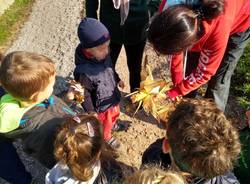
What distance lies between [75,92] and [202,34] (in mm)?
1185

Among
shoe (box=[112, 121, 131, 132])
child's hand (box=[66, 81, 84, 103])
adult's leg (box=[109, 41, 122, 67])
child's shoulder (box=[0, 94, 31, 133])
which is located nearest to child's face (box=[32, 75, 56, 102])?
child's shoulder (box=[0, 94, 31, 133])

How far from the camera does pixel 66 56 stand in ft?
17.4

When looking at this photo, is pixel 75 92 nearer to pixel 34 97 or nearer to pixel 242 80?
pixel 34 97

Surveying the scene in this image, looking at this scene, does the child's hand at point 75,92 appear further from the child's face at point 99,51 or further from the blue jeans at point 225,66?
the blue jeans at point 225,66

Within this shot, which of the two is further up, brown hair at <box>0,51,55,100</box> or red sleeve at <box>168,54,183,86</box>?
brown hair at <box>0,51,55,100</box>

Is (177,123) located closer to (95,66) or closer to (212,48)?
(212,48)

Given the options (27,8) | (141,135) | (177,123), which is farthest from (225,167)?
(27,8)

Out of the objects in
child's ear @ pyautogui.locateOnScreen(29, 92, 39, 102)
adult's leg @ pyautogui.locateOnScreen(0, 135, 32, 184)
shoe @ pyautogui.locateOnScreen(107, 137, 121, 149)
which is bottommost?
shoe @ pyautogui.locateOnScreen(107, 137, 121, 149)

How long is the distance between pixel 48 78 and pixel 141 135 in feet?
6.16

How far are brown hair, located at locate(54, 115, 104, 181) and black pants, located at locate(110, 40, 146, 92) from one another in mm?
1644

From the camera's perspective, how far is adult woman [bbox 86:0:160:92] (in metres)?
3.61

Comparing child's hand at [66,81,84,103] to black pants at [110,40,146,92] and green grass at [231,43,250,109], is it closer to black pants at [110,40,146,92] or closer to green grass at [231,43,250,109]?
black pants at [110,40,146,92]

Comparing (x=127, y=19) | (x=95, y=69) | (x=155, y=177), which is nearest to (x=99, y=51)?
(x=95, y=69)

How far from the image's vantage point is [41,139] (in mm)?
2785
